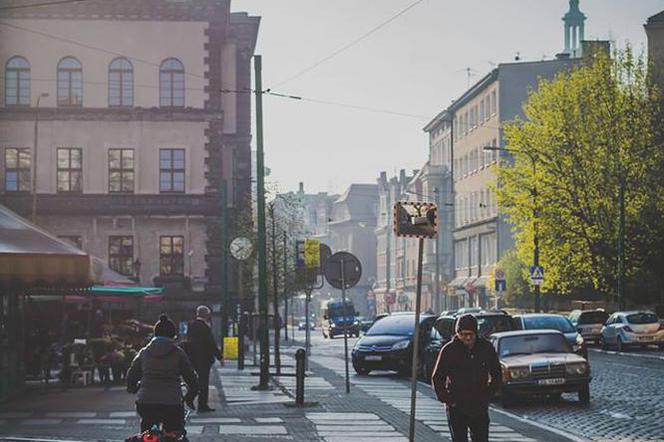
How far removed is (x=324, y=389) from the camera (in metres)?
31.4

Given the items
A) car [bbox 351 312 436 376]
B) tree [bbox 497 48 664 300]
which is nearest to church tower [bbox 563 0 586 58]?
tree [bbox 497 48 664 300]

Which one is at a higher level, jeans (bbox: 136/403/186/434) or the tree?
the tree

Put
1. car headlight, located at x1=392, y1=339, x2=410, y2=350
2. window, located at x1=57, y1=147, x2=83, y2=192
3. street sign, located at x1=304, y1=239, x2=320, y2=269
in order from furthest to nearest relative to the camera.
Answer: window, located at x1=57, y1=147, x2=83, y2=192, street sign, located at x1=304, y1=239, x2=320, y2=269, car headlight, located at x1=392, y1=339, x2=410, y2=350

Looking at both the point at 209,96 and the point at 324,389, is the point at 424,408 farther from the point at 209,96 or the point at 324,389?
the point at 209,96

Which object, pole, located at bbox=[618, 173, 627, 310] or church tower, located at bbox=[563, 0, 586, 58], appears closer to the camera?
pole, located at bbox=[618, 173, 627, 310]

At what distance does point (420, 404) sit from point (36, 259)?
25.4 feet

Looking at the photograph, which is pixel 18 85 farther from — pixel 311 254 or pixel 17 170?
pixel 311 254

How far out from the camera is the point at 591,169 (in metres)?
62.7

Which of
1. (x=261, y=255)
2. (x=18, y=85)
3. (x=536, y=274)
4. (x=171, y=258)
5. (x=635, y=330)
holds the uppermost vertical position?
(x=18, y=85)

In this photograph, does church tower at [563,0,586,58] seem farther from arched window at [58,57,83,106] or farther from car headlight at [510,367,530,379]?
car headlight at [510,367,530,379]

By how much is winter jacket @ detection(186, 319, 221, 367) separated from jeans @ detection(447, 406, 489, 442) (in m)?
12.7

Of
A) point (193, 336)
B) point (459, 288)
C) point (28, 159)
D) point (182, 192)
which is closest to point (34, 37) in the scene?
point (28, 159)

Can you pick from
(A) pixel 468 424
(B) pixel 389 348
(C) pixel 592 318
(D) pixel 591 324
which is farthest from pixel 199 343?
(C) pixel 592 318

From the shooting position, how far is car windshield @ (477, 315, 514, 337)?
34.9 metres
